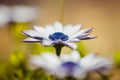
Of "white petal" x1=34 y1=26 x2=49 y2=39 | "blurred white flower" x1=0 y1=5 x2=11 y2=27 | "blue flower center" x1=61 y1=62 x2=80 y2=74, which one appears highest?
"blurred white flower" x1=0 y1=5 x2=11 y2=27

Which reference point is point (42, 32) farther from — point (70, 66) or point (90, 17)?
point (90, 17)

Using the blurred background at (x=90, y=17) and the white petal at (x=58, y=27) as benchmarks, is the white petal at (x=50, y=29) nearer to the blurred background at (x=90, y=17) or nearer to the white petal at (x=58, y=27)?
the white petal at (x=58, y=27)

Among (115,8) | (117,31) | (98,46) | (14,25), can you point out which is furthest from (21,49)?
(115,8)

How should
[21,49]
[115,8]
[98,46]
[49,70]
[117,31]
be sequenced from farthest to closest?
[115,8]
[117,31]
[98,46]
[21,49]
[49,70]

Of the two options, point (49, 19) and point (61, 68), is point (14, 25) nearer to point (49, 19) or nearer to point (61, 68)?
point (61, 68)

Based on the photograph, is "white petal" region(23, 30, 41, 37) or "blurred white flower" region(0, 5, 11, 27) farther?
"blurred white flower" region(0, 5, 11, 27)

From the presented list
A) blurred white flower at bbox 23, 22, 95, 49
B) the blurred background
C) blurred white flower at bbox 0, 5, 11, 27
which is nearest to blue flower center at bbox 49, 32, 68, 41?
blurred white flower at bbox 23, 22, 95, 49

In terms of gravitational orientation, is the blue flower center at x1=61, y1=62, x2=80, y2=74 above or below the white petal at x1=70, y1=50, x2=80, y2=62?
below

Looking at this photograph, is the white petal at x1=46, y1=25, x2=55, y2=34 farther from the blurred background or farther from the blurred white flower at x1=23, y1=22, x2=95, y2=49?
the blurred background
